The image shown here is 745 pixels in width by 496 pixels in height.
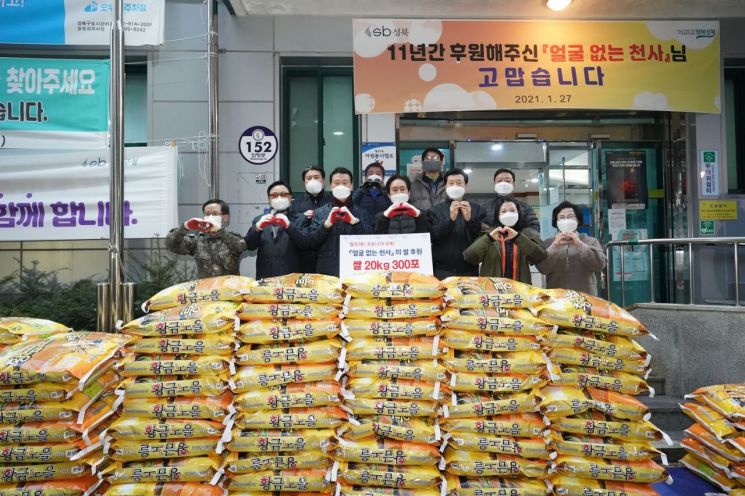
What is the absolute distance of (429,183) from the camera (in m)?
4.71

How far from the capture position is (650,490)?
2.28 m

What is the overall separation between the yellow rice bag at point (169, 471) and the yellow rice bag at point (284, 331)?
1.85ft

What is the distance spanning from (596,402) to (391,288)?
3.54 ft

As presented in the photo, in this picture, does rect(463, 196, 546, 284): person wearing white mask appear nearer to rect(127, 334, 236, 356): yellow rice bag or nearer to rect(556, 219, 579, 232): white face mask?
rect(556, 219, 579, 232): white face mask

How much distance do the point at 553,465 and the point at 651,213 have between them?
239 inches

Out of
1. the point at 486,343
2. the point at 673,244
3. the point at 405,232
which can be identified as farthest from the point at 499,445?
the point at 673,244

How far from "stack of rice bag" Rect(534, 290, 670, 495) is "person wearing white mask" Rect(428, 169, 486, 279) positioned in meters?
1.30

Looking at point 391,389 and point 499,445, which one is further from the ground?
point 391,389

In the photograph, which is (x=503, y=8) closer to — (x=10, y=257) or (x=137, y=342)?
(x=137, y=342)

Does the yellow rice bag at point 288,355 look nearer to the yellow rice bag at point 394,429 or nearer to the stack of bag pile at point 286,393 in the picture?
the stack of bag pile at point 286,393

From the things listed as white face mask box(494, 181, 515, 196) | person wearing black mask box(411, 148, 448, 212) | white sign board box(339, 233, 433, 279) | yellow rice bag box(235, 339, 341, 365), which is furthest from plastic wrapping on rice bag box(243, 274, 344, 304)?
person wearing black mask box(411, 148, 448, 212)

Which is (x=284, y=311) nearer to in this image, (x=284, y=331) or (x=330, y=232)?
(x=284, y=331)

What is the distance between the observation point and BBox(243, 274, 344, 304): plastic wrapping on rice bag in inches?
93.0

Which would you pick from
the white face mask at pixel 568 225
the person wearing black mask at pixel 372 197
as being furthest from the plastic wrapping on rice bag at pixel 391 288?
the person wearing black mask at pixel 372 197
